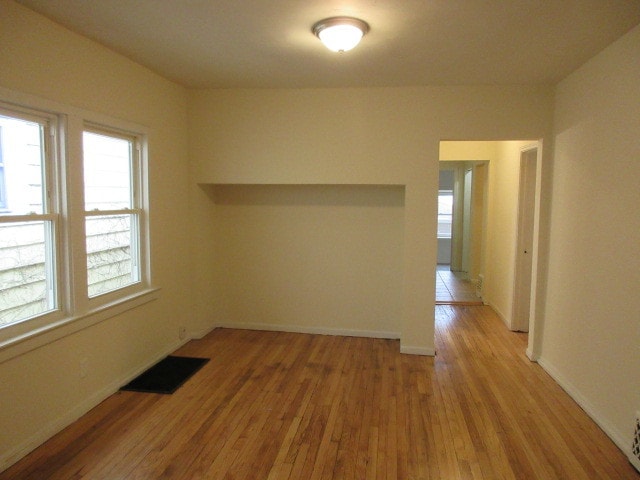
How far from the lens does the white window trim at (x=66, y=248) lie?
241 centimetres

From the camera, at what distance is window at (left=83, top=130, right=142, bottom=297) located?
3.08 m

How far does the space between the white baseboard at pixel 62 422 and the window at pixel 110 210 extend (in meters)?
0.72

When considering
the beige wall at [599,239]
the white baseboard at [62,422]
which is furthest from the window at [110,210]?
the beige wall at [599,239]

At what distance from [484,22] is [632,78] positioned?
979 mm

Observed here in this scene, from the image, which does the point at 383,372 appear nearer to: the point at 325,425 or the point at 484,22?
the point at 325,425

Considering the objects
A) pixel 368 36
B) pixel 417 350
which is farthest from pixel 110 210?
pixel 417 350

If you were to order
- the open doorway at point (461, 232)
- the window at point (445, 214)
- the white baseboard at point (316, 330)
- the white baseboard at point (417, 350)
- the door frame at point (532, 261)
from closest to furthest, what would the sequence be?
the door frame at point (532, 261) < the white baseboard at point (417, 350) < the white baseboard at point (316, 330) < the open doorway at point (461, 232) < the window at point (445, 214)

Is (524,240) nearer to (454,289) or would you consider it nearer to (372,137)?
(372,137)

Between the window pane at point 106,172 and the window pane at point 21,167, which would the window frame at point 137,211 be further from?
the window pane at point 21,167

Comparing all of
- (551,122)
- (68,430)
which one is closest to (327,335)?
(68,430)

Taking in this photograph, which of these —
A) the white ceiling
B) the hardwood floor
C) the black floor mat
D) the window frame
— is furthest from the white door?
the window frame

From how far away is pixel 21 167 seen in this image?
2512 millimetres

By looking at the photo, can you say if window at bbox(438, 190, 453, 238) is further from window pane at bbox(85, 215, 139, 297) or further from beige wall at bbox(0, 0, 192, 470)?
window pane at bbox(85, 215, 139, 297)

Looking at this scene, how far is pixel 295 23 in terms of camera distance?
8.55 feet
